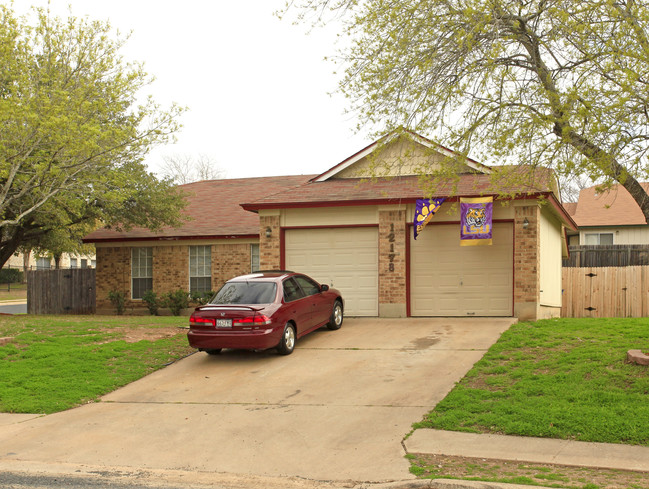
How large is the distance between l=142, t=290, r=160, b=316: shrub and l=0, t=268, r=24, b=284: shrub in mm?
35377

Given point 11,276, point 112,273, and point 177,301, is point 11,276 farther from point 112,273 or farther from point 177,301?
point 177,301

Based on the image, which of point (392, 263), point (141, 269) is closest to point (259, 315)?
point (392, 263)

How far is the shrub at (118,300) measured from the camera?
894 inches

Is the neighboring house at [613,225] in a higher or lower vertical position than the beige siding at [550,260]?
higher

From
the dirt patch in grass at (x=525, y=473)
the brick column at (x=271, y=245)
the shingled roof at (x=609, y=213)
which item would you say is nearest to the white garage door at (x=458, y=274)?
the brick column at (x=271, y=245)

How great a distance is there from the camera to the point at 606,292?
64.0 ft

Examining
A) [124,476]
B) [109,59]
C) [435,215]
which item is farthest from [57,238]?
[124,476]

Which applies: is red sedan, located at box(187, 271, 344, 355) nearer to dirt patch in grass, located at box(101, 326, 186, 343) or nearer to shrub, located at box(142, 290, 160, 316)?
dirt patch in grass, located at box(101, 326, 186, 343)

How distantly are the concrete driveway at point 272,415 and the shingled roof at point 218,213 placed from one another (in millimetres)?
9376

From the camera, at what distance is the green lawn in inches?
277

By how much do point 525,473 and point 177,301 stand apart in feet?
56.8

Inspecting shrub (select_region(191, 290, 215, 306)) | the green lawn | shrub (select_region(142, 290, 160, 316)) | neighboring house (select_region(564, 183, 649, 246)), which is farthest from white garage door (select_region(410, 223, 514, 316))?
neighboring house (select_region(564, 183, 649, 246))

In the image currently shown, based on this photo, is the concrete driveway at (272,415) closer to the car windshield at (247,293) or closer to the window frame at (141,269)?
the car windshield at (247,293)

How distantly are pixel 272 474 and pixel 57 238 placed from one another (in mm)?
20405
